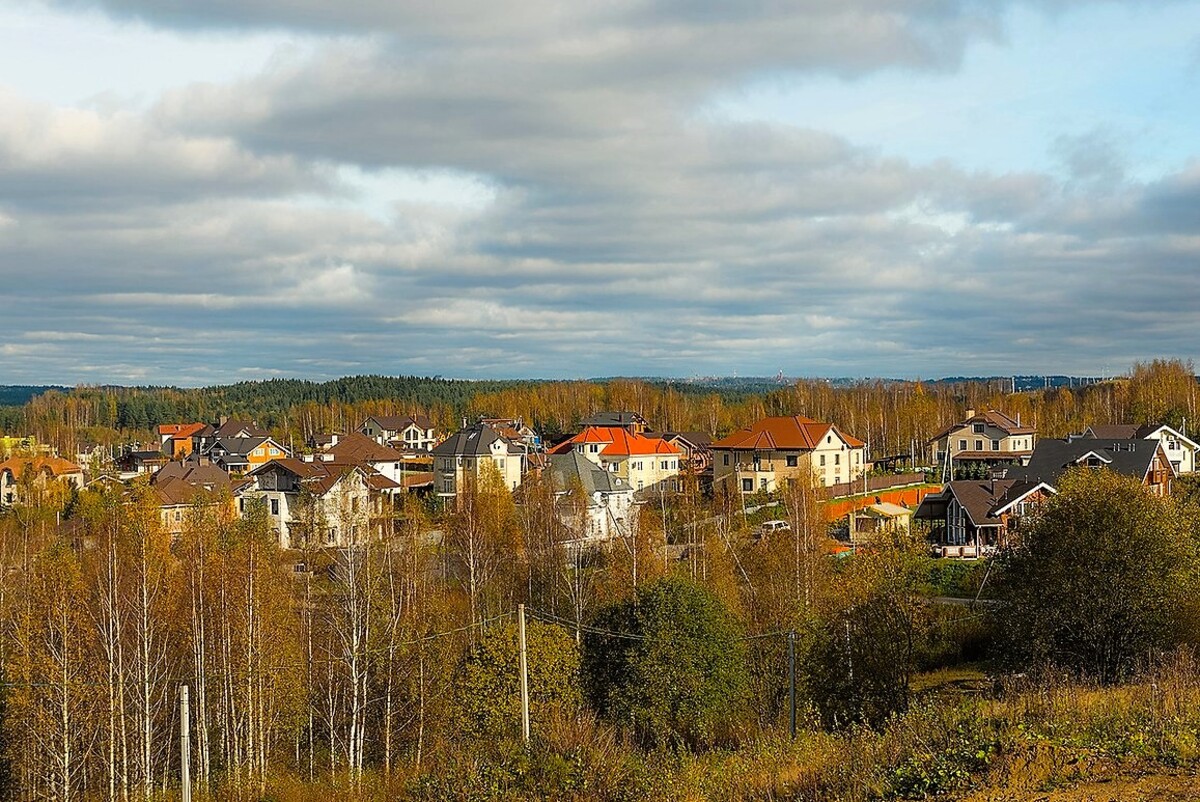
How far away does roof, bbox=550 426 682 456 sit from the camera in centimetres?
6328

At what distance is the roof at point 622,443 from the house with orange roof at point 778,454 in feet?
18.6

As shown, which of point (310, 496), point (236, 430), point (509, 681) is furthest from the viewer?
point (236, 430)

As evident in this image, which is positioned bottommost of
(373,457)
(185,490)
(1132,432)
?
(185,490)

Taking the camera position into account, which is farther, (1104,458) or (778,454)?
(778,454)

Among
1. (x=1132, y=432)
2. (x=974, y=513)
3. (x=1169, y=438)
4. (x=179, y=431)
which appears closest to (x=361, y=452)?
(x=974, y=513)

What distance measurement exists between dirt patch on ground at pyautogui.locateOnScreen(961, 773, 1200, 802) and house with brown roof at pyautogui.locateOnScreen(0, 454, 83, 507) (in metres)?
61.9

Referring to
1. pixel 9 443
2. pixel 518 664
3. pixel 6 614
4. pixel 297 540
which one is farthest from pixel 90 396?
pixel 518 664

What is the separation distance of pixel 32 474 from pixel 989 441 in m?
65.8

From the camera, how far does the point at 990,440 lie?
221 ft

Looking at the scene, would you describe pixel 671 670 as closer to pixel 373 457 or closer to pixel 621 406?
pixel 373 457

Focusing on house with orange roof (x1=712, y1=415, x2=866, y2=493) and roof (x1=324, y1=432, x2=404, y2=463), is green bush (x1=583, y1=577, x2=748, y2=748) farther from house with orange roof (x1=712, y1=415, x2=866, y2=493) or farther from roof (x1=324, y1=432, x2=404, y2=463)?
roof (x1=324, y1=432, x2=404, y2=463)

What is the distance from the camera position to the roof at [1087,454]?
43906mm

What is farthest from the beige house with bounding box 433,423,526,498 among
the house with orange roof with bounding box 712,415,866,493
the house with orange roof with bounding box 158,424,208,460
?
the house with orange roof with bounding box 158,424,208,460

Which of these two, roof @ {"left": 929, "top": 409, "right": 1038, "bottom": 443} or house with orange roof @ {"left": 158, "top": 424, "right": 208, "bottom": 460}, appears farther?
house with orange roof @ {"left": 158, "top": 424, "right": 208, "bottom": 460}
